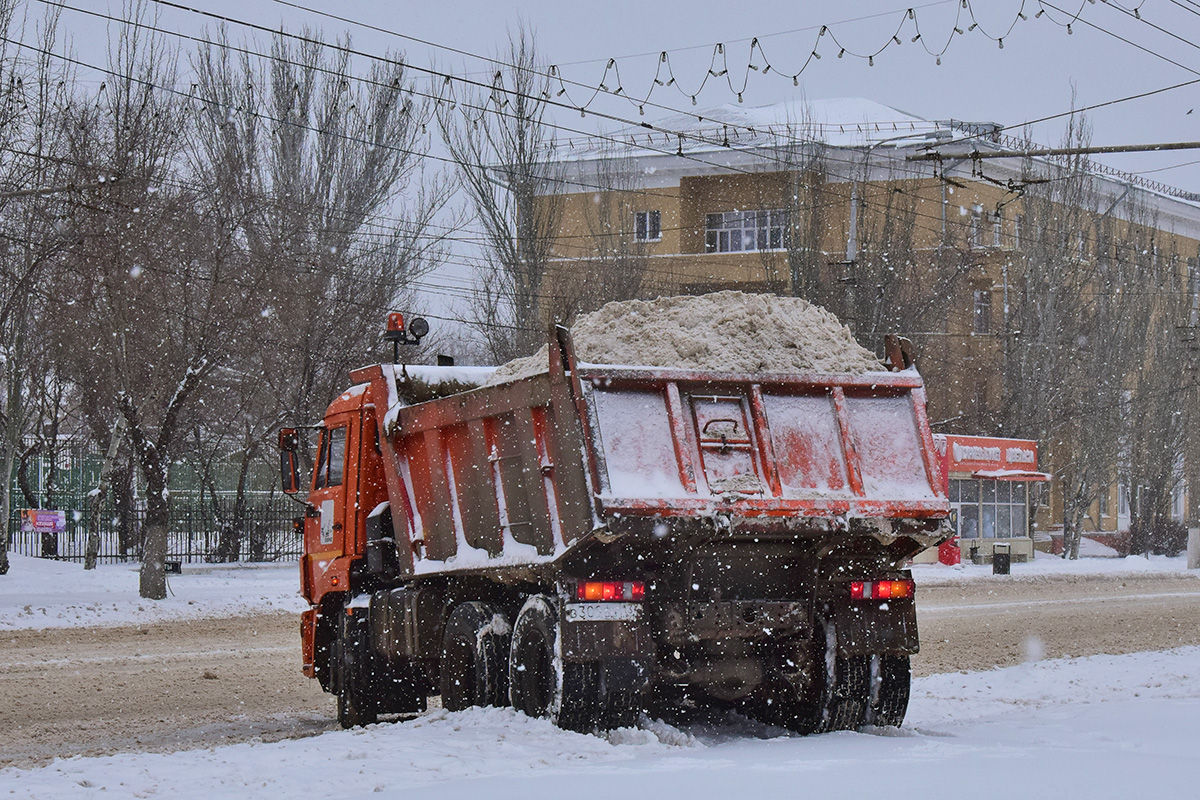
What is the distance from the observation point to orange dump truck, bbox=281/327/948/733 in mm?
7871

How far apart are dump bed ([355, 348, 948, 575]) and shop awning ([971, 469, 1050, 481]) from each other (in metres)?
31.7

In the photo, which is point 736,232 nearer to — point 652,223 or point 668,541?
point 652,223

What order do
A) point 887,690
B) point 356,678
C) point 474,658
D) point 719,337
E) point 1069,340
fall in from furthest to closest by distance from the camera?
point 1069,340 < point 356,678 < point 474,658 < point 887,690 < point 719,337

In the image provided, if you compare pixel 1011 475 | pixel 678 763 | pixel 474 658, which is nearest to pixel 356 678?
pixel 474 658

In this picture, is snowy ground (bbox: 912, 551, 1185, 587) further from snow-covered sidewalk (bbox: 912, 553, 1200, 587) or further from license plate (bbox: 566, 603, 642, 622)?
license plate (bbox: 566, 603, 642, 622)

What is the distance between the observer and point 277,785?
667cm

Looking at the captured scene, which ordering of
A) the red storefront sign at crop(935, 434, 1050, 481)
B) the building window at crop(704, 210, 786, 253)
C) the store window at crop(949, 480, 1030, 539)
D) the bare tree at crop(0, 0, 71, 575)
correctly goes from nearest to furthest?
the bare tree at crop(0, 0, 71, 575) → the red storefront sign at crop(935, 434, 1050, 481) → the store window at crop(949, 480, 1030, 539) → the building window at crop(704, 210, 786, 253)

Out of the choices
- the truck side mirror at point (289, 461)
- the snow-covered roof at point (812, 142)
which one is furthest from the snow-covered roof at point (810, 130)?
the truck side mirror at point (289, 461)

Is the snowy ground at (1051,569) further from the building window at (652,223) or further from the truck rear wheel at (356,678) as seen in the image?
the truck rear wheel at (356,678)

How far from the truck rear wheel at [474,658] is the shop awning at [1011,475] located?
31691mm

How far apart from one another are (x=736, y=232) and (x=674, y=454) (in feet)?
136

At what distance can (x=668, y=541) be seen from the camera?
25.8ft

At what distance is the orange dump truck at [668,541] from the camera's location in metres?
7.87

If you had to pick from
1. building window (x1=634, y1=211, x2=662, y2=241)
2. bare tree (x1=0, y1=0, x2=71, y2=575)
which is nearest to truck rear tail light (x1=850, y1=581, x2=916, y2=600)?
bare tree (x1=0, y1=0, x2=71, y2=575)
